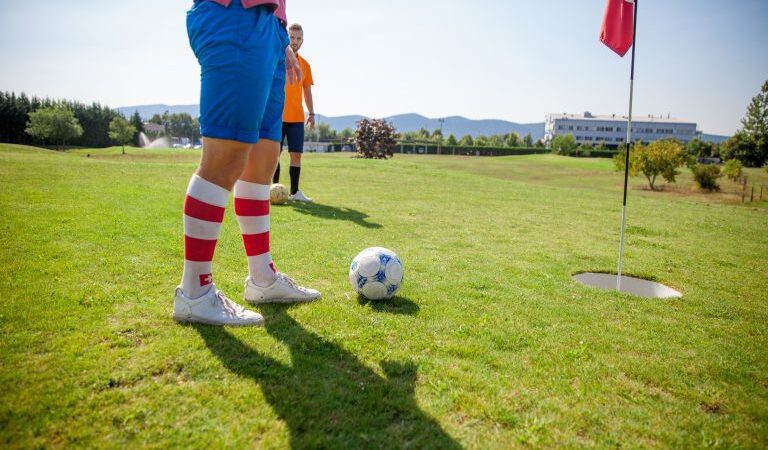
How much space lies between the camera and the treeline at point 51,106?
77062mm

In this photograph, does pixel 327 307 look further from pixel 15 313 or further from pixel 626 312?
pixel 626 312

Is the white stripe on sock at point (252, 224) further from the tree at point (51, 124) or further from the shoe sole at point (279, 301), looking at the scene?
the tree at point (51, 124)

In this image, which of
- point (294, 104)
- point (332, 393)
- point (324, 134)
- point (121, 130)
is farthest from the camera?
point (324, 134)

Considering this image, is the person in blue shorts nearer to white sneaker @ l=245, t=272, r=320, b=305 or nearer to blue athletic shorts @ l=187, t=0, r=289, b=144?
blue athletic shorts @ l=187, t=0, r=289, b=144

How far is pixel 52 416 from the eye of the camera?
1.90m

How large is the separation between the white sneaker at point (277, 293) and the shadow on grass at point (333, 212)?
3592 millimetres

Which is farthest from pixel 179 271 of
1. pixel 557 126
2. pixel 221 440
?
pixel 557 126

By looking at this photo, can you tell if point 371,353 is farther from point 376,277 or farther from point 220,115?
point 220,115

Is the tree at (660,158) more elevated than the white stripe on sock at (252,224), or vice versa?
the tree at (660,158)

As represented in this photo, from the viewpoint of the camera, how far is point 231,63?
272 cm

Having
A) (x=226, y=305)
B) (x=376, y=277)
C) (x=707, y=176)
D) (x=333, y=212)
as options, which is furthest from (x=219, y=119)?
(x=707, y=176)

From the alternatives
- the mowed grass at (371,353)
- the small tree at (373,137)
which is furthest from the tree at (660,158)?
the mowed grass at (371,353)

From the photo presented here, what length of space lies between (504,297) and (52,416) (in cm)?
344

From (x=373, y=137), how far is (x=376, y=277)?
43289 millimetres
